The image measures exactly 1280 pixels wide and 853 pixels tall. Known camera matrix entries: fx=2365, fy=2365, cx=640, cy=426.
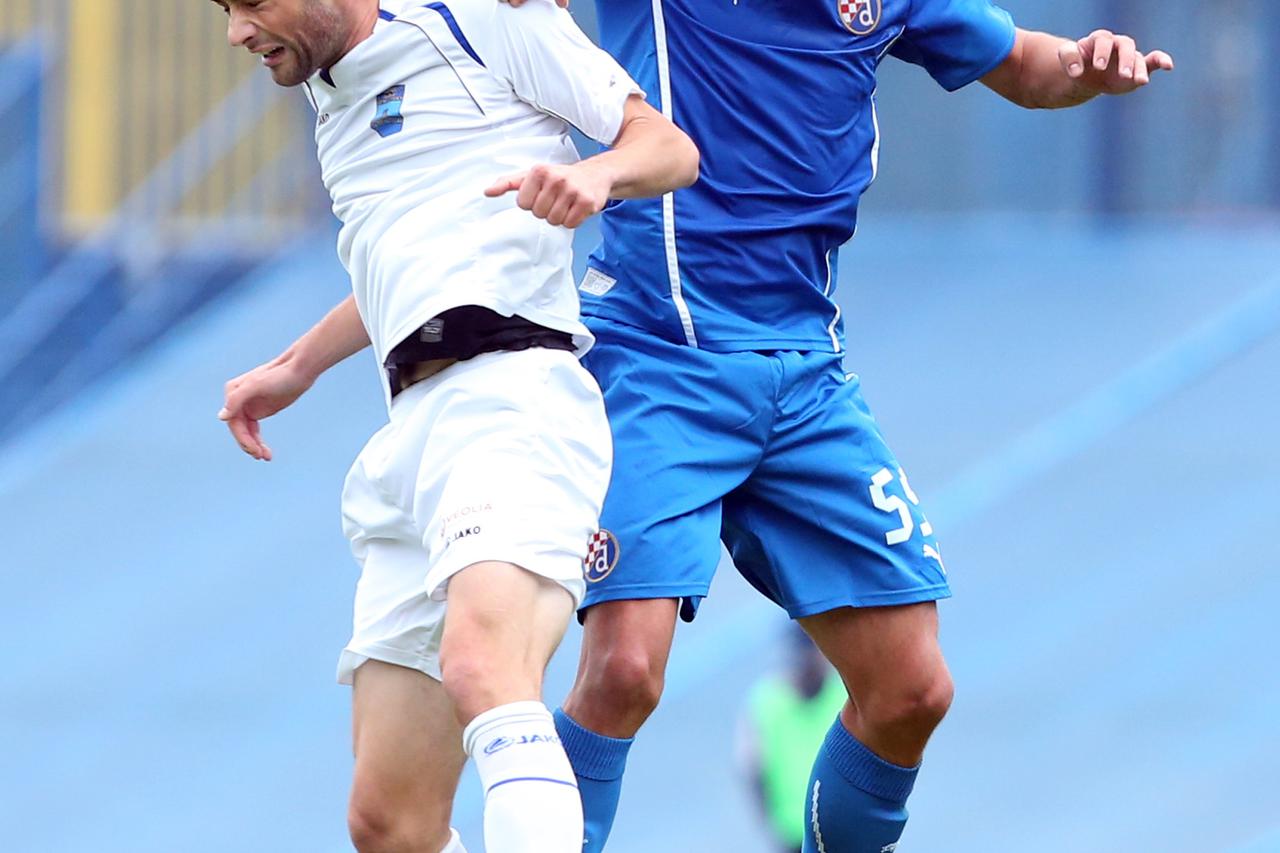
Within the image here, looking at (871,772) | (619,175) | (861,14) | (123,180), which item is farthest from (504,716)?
(123,180)

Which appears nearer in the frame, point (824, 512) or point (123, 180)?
point (824, 512)

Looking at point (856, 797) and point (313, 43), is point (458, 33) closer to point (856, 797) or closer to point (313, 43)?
point (313, 43)

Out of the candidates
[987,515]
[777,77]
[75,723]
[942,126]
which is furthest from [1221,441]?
[777,77]

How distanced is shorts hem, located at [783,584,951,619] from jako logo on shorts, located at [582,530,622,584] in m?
0.36

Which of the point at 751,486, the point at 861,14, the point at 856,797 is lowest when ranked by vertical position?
the point at 856,797

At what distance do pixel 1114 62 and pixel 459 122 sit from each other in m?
1.13

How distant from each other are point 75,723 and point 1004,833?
11.0ft

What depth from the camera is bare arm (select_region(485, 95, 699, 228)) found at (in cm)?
299

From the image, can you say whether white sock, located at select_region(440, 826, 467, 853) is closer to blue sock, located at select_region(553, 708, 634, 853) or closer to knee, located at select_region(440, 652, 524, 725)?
blue sock, located at select_region(553, 708, 634, 853)

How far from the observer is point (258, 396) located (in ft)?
12.3

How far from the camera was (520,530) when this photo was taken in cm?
309

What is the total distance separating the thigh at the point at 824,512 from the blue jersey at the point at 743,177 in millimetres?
104

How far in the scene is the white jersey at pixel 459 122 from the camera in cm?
330

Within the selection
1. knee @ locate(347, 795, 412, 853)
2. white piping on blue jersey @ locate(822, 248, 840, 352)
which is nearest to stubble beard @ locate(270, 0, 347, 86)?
white piping on blue jersey @ locate(822, 248, 840, 352)
